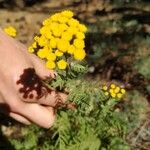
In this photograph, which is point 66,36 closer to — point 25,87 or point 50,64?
point 50,64

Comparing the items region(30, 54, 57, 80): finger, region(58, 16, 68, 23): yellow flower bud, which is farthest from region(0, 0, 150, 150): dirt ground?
region(58, 16, 68, 23): yellow flower bud

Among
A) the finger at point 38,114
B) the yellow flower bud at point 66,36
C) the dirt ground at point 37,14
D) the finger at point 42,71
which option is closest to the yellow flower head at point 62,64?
the yellow flower bud at point 66,36

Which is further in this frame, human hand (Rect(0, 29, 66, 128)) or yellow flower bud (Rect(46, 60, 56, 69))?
human hand (Rect(0, 29, 66, 128))

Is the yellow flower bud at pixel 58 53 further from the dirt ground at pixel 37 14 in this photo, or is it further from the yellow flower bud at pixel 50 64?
the dirt ground at pixel 37 14

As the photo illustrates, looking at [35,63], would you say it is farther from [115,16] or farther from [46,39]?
[115,16]

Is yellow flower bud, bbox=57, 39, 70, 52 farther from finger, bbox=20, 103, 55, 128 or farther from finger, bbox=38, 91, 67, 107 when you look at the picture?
finger, bbox=20, 103, 55, 128

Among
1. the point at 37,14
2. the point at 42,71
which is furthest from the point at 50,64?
the point at 37,14

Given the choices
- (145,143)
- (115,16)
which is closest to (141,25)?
(115,16)
